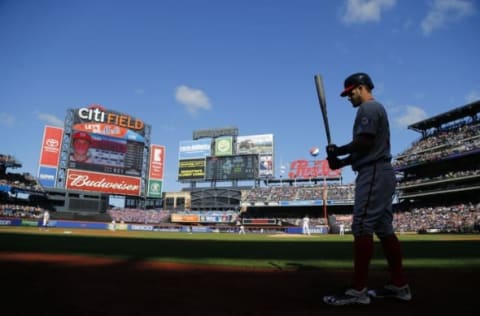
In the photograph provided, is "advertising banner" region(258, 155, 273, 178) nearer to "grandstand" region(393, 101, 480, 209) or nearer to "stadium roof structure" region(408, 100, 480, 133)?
"grandstand" region(393, 101, 480, 209)

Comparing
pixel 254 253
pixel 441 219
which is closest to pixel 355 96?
pixel 254 253

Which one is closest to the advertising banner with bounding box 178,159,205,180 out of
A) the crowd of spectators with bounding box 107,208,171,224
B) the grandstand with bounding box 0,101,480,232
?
the grandstand with bounding box 0,101,480,232

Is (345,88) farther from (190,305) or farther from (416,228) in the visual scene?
(416,228)

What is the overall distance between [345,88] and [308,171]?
4945 centimetres

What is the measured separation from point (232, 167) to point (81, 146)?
2192 centimetres

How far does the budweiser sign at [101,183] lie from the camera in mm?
45469

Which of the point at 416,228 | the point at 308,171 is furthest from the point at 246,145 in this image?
the point at 416,228

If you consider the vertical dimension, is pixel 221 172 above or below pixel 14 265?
above

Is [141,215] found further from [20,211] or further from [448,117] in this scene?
[448,117]

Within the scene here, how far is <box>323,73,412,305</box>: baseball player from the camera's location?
280 centimetres

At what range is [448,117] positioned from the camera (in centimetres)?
4366

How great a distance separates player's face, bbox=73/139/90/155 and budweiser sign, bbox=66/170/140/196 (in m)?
2.71

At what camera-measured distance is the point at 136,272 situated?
4.23m

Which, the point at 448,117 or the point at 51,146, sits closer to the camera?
the point at 448,117
